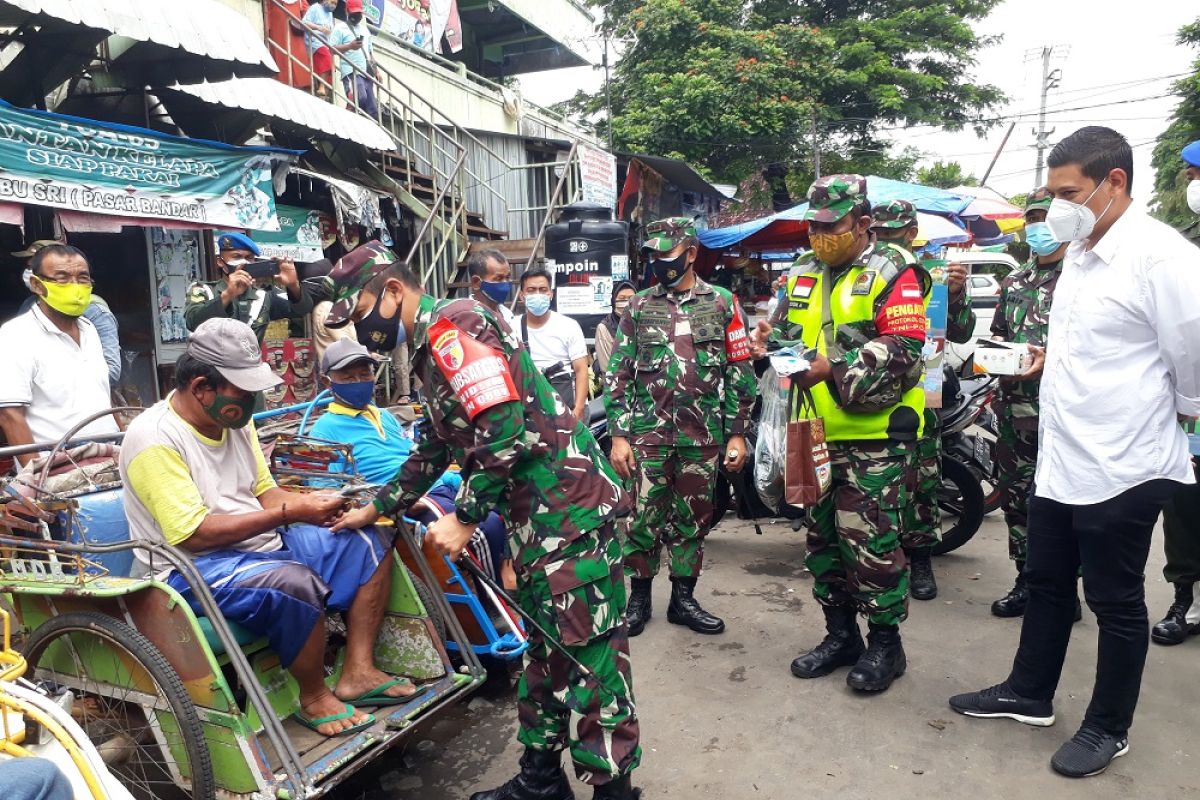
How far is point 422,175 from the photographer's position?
34.8 feet

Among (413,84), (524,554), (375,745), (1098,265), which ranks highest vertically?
(413,84)

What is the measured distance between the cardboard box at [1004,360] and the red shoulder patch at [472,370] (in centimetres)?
243

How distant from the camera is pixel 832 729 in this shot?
10.3ft

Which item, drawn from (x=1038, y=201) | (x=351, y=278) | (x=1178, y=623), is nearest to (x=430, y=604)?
(x=351, y=278)

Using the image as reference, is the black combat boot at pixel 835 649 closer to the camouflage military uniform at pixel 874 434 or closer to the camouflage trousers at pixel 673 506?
the camouflage military uniform at pixel 874 434

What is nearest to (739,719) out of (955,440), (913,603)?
(913,603)

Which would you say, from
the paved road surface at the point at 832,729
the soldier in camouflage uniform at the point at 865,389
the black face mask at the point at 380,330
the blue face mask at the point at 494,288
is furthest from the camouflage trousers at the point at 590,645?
the blue face mask at the point at 494,288

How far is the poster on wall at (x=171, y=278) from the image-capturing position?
6957 millimetres

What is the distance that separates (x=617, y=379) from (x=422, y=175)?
24.4ft

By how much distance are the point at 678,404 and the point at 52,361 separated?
2759 mm

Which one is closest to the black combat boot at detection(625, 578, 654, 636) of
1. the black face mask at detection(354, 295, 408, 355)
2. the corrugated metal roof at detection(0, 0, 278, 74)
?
the black face mask at detection(354, 295, 408, 355)

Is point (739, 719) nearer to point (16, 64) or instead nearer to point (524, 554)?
point (524, 554)

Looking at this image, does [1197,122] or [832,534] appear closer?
[832,534]

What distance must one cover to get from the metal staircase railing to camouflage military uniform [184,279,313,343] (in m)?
2.69
